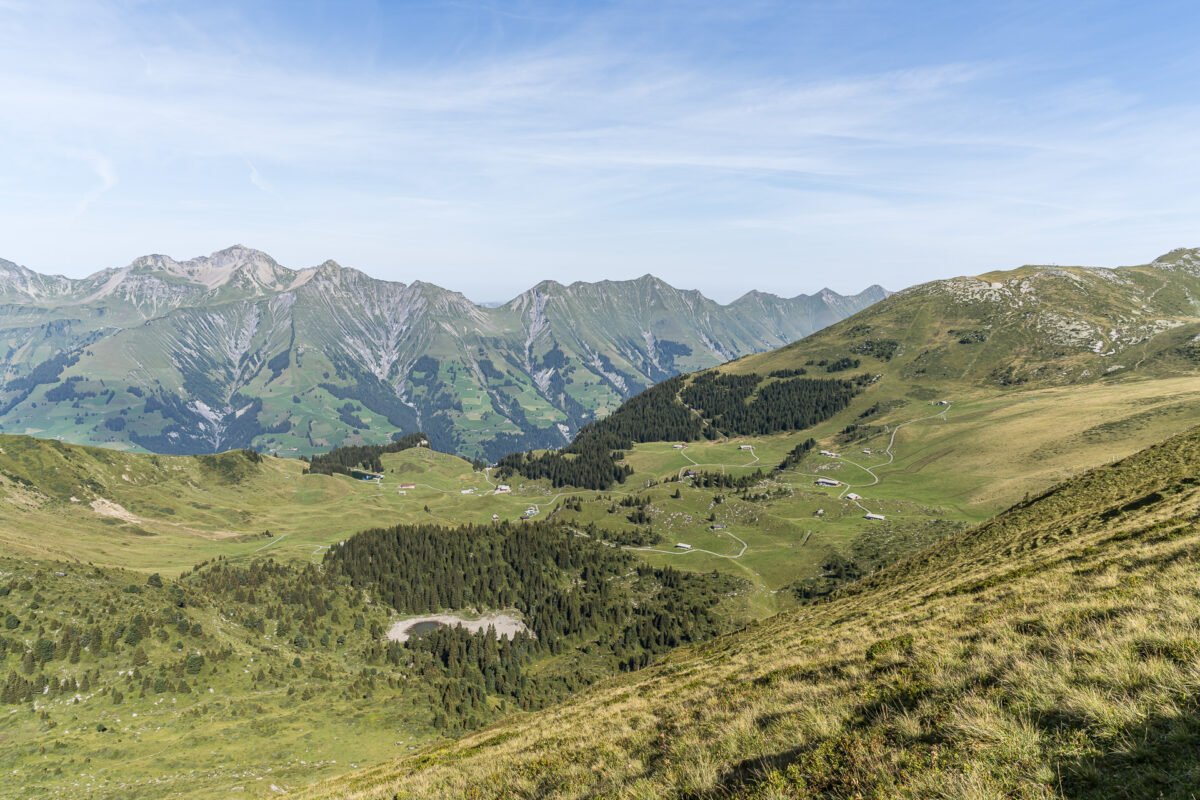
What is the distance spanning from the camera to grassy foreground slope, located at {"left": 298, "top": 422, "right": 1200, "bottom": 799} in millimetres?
9523

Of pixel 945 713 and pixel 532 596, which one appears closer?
pixel 945 713

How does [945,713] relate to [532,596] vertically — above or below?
above

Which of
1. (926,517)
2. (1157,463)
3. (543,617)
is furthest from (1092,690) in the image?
(926,517)

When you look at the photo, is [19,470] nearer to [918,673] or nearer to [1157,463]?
[918,673]

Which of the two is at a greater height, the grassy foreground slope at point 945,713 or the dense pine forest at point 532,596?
the grassy foreground slope at point 945,713

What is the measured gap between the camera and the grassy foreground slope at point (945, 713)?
952 centimetres

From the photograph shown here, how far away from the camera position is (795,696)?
18406 mm

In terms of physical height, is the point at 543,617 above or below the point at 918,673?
below

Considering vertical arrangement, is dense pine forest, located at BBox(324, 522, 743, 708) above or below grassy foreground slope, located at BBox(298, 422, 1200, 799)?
below

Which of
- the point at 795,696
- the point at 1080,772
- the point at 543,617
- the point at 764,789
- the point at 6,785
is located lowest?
the point at 543,617

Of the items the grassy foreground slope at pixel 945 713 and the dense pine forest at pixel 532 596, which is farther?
the dense pine forest at pixel 532 596

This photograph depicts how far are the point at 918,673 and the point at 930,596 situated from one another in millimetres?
25205

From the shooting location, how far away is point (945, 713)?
1261cm

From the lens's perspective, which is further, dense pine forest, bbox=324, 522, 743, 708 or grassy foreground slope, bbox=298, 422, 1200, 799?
dense pine forest, bbox=324, 522, 743, 708
